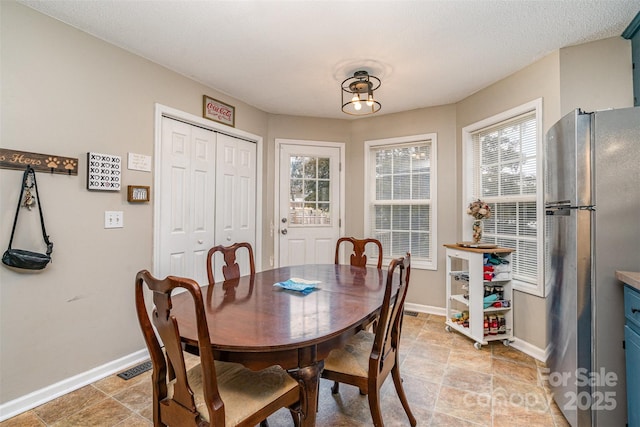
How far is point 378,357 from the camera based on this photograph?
1489 millimetres

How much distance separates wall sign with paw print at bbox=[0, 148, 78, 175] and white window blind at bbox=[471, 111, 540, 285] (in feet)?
11.9

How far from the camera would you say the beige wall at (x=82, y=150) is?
1862mm

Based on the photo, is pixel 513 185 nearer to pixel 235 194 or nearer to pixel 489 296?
pixel 489 296

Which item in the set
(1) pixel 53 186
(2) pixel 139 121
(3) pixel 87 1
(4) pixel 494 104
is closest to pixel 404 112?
(4) pixel 494 104

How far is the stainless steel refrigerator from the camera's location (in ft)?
5.13

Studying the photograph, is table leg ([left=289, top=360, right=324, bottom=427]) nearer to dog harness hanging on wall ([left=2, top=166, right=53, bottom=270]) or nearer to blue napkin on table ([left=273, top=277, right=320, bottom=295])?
blue napkin on table ([left=273, top=277, right=320, bottom=295])

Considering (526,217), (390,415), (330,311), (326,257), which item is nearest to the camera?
(330,311)

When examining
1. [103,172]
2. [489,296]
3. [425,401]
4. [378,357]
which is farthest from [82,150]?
[489,296]

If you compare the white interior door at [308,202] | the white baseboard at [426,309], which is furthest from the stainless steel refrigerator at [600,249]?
the white interior door at [308,202]

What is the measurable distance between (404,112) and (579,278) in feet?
9.09

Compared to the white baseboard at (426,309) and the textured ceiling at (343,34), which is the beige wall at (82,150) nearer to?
the textured ceiling at (343,34)

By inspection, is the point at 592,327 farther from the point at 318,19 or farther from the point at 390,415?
the point at 318,19

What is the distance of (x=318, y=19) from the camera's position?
202cm

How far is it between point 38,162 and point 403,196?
3487 mm
